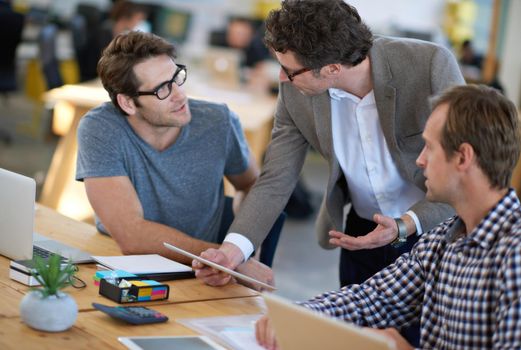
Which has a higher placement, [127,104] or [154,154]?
[127,104]

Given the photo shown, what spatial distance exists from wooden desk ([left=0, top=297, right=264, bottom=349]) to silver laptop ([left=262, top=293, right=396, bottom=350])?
15.8 inches

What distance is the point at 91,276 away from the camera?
240 cm

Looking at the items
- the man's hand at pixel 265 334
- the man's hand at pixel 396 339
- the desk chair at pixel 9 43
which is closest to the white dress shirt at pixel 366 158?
the man's hand at pixel 265 334

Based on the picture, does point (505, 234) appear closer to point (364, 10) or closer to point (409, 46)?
point (409, 46)

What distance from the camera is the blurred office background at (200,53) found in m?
6.12

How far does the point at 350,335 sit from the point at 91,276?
1.11m

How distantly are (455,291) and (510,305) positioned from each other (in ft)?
0.66

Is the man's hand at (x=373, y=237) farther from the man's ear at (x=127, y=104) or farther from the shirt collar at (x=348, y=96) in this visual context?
the man's ear at (x=127, y=104)

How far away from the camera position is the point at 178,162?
3.00 meters

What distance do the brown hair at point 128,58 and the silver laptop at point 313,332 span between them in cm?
144

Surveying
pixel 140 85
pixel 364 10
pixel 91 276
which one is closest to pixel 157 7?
pixel 364 10

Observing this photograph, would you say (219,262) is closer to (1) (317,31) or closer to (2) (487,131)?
(1) (317,31)

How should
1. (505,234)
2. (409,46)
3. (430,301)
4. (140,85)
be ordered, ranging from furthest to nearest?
(140,85), (409,46), (430,301), (505,234)

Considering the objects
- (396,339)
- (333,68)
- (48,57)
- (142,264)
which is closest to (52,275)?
(142,264)
